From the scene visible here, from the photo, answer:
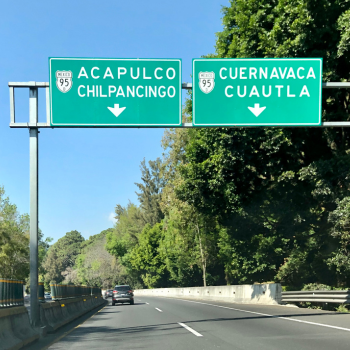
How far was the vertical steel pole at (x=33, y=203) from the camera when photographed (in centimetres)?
1384

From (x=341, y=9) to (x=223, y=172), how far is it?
822 centimetres

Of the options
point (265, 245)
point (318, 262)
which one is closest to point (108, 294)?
point (265, 245)

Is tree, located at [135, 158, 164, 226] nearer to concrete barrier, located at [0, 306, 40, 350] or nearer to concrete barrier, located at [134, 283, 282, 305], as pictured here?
concrete barrier, located at [134, 283, 282, 305]

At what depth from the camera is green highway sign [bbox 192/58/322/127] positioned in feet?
49.0

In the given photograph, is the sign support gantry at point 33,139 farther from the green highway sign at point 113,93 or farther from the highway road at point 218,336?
the highway road at point 218,336

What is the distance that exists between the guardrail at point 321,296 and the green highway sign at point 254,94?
848 cm

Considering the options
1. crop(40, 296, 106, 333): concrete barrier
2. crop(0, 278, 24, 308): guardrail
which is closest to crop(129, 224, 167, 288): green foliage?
crop(40, 296, 106, 333): concrete barrier

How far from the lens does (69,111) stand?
48.5 ft

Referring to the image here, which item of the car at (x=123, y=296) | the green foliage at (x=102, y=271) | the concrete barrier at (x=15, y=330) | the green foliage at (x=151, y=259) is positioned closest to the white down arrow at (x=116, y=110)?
the concrete barrier at (x=15, y=330)

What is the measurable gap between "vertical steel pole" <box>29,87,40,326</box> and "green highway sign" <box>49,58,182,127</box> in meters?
0.65

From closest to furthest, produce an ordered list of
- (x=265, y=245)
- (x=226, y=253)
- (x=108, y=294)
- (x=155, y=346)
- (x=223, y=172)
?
1. (x=155, y=346)
2. (x=223, y=172)
3. (x=265, y=245)
4. (x=226, y=253)
5. (x=108, y=294)

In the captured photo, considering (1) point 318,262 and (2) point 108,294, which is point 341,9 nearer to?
(1) point 318,262

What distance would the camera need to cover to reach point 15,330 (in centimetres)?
Answer: 1144

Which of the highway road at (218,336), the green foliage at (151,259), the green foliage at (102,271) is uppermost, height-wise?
the highway road at (218,336)
